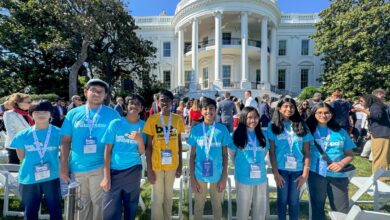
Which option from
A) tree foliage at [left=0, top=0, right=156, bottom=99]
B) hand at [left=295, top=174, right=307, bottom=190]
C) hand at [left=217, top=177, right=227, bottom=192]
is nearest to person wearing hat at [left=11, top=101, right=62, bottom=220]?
hand at [left=217, top=177, right=227, bottom=192]

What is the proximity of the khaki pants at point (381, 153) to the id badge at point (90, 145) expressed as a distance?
5.54 metres

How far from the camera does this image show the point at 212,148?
2.84m

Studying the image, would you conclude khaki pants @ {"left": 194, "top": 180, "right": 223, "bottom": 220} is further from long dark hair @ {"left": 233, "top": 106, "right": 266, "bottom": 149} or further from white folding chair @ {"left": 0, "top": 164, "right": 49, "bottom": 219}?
white folding chair @ {"left": 0, "top": 164, "right": 49, "bottom": 219}

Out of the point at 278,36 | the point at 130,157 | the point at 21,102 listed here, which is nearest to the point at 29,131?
the point at 130,157

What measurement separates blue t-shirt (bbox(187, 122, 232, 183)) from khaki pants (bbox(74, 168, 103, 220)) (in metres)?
1.13

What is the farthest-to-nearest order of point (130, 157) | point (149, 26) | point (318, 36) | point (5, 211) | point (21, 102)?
point (149, 26)
point (318, 36)
point (21, 102)
point (5, 211)
point (130, 157)

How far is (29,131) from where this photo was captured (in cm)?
273

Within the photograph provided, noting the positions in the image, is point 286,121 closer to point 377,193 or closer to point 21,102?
point 377,193

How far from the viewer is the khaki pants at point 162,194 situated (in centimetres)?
289

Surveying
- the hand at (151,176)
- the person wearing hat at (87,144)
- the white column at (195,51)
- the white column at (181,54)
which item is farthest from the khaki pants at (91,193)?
the white column at (181,54)

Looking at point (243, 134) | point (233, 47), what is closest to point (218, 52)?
point (233, 47)

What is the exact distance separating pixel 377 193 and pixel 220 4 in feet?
68.8

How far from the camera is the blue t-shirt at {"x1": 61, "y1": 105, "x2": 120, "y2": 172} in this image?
8.52ft

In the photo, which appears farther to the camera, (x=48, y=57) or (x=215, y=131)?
(x=48, y=57)
